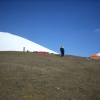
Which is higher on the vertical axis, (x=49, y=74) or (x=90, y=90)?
(x=49, y=74)

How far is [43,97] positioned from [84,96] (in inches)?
92.7

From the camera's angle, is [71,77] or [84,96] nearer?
[84,96]

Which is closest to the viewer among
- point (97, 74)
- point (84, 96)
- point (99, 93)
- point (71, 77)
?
point (84, 96)

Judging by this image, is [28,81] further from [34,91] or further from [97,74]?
[97,74]

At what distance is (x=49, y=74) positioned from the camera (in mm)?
11211

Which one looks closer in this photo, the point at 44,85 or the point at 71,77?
the point at 44,85

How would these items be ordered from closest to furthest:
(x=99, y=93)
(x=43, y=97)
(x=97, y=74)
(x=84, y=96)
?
(x=43, y=97) < (x=84, y=96) < (x=99, y=93) < (x=97, y=74)

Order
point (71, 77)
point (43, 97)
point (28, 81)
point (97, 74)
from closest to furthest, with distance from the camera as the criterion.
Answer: point (43, 97) < point (28, 81) < point (71, 77) < point (97, 74)

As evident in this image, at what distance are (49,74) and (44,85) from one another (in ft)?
7.10

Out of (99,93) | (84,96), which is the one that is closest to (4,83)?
(84,96)

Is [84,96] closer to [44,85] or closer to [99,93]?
[99,93]

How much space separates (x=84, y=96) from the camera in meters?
8.13

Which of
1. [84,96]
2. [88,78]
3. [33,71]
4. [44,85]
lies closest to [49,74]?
[33,71]

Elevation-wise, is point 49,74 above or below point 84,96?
above
